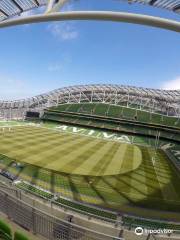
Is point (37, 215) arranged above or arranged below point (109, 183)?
above

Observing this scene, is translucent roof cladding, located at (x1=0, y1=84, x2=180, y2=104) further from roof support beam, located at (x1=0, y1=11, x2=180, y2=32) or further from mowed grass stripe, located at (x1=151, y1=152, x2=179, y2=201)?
roof support beam, located at (x1=0, y1=11, x2=180, y2=32)

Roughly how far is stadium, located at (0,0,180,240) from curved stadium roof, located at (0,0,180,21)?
0.06m

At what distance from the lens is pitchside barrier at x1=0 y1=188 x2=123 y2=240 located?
9.81m

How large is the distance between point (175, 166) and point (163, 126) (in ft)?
128

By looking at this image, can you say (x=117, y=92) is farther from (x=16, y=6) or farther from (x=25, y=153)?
(x=16, y=6)

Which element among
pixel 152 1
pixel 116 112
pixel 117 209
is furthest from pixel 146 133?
pixel 152 1

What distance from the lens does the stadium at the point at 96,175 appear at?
37.5 ft

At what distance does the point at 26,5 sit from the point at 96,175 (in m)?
20.8

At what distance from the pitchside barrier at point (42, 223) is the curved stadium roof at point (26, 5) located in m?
10.4

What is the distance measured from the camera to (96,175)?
103ft

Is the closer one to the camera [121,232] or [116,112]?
[121,232]

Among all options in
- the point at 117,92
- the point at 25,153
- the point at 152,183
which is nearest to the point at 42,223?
the point at 152,183

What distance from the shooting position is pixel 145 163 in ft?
141

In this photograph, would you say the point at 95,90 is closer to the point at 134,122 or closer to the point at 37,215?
the point at 134,122
